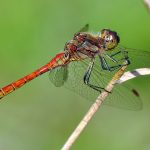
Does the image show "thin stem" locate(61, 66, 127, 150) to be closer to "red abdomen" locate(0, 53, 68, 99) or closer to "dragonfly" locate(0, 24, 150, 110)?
"dragonfly" locate(0, 24, 150, 110)

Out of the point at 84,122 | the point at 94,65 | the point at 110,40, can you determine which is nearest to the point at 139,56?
the point at 110,40

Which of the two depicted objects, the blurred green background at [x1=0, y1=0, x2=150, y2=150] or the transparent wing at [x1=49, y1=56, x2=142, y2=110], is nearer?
the transparent wing at [x1=49, y1=56, x2=142, y2=110]

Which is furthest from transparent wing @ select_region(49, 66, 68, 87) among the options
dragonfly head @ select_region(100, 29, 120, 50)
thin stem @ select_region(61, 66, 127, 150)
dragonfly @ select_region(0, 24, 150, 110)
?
thin stem @ select_region(61, 66, 127, 150)

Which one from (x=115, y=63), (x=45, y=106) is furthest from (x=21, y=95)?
(x=115, y=63)

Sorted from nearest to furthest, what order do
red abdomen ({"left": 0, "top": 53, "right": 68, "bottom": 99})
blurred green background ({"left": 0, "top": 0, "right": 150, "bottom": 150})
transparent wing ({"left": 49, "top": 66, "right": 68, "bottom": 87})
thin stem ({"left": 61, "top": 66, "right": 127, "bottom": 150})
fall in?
thin stem ({"left": 61, "top": 66, "right": 127, "bottom": 150}) < transparent wing ({"left": 49, "top": 66, "right": 68, "bottom": 87}) < red abdomen ({"left": 0, "top": 53, "right": 68, "bottom": 99}) < blurred green background ({"left": 0, "top": 0, "right": 150, "bottom": 150})

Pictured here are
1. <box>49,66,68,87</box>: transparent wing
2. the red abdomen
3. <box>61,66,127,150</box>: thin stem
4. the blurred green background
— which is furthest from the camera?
the blurred green background

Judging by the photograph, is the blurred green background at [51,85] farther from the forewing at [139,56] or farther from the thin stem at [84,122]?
the thin stem at [84,122]

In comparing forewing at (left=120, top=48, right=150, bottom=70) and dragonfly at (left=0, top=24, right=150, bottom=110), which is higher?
forewing at (left=120, top=48, right=150, bottom=70)
